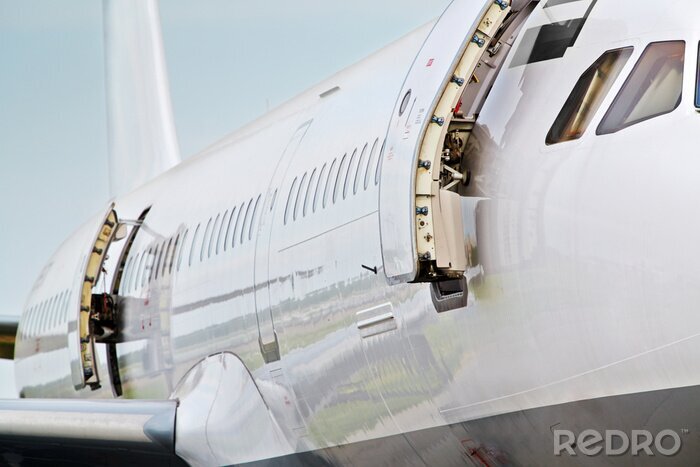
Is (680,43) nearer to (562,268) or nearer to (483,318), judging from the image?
(562,268)

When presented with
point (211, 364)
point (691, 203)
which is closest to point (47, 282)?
point (211, 364)

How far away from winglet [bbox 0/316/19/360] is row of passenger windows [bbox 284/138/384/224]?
1170 cm

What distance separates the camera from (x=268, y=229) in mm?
8477

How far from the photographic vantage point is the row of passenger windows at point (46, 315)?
1485cm

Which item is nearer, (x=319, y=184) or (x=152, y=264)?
(x=319, y=184)

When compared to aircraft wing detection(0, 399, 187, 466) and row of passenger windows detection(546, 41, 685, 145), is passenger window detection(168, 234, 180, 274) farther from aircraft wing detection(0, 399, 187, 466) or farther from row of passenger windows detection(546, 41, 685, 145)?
row of passenger windows detection(546, 41, 685, 145)

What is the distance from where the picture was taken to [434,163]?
224 inches

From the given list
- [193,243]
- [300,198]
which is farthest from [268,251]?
[193,243]

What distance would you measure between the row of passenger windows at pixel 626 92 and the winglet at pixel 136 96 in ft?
45.6

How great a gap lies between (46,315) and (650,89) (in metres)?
11.9

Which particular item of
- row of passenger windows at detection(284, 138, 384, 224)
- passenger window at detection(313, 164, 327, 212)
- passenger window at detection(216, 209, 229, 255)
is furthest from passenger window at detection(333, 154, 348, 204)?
passenger window at detection(216, 209, 229, 255)

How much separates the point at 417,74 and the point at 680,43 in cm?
143

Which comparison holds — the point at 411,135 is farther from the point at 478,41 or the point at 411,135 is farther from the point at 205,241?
the point at 205,241

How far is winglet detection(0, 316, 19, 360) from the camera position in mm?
18969
